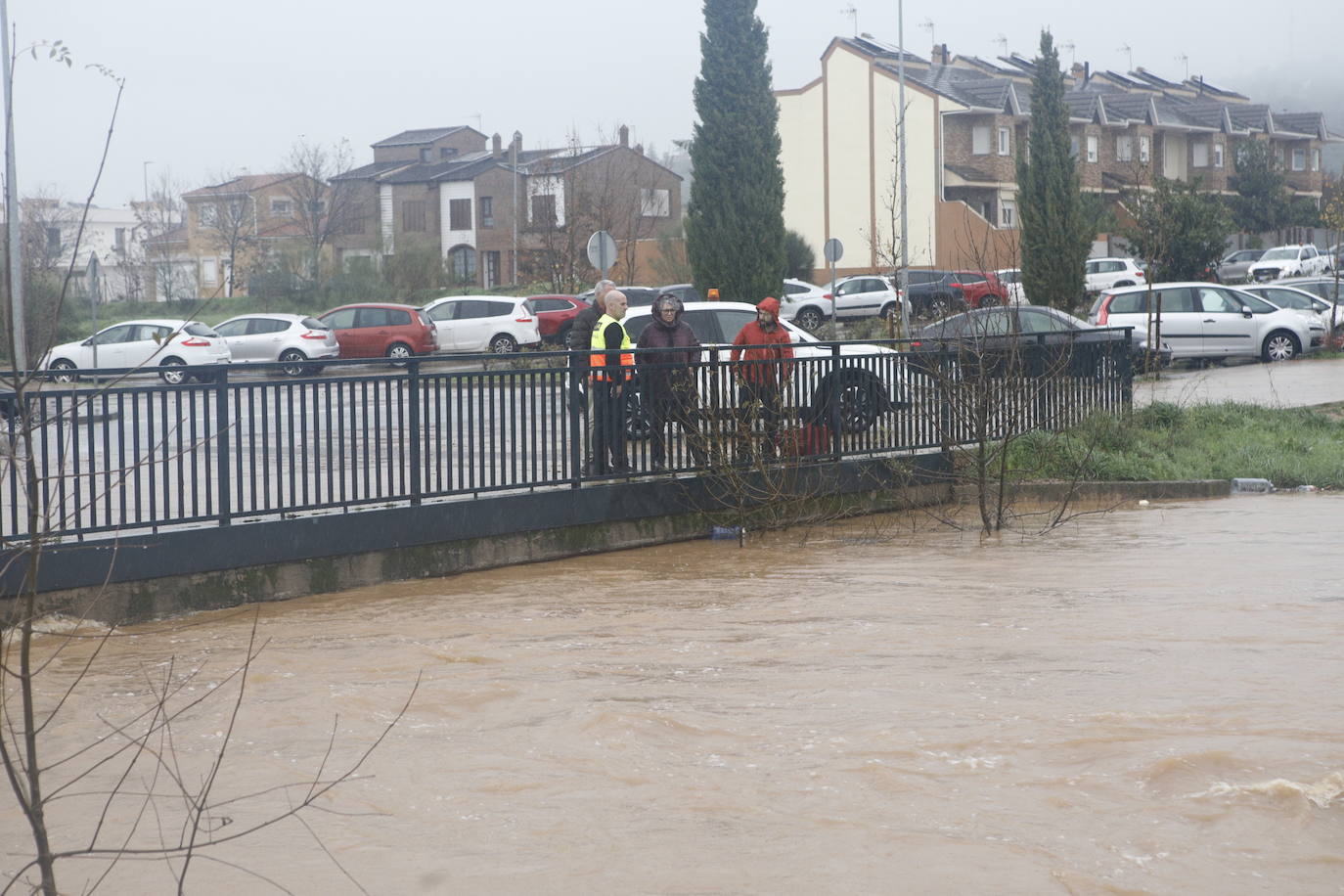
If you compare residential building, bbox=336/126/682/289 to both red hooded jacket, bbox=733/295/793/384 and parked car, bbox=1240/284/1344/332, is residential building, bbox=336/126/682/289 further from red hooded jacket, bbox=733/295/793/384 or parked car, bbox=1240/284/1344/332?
red hooded jacket, bbox=733/295/793/384

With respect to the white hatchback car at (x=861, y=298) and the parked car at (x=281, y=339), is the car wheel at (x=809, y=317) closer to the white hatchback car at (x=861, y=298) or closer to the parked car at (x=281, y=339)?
the white hatchback car at (x=861, y=298)

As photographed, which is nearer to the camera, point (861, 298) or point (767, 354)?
point (767, 354)

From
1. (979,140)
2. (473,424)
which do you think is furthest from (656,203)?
(473,424)

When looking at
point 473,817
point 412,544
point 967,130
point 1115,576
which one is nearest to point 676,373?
point 412,544

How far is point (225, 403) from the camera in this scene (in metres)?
9.52

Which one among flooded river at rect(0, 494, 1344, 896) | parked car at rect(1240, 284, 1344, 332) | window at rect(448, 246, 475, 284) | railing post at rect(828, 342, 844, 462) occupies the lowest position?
flooded river at rect(0, 494, 1344, 896)

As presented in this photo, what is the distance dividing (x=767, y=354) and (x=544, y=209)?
32112mm

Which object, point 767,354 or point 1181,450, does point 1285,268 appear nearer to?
point 1181,450

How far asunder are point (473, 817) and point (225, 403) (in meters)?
4.49

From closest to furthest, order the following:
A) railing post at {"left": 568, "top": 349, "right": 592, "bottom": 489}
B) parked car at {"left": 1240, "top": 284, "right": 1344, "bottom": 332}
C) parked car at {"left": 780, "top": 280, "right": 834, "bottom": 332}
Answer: railing post at {"left": 568, "top": 349, "right": 592, "bottom": 489} → parked car at {"left": 1240, "top": 284, "right": 1344, "bottom": 332} → parked car at {"left": 780, "top": 280, "right": 834, "bottom": 332}

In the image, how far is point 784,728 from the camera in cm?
692

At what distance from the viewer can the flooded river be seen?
17.6 feet

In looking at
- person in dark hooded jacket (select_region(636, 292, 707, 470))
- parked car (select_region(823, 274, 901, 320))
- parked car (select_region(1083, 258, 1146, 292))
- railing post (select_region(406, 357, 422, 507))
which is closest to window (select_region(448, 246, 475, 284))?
parked car (select_region(1083, 258, 1146, 292))

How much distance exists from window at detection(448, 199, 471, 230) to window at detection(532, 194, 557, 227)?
96.5 feet
